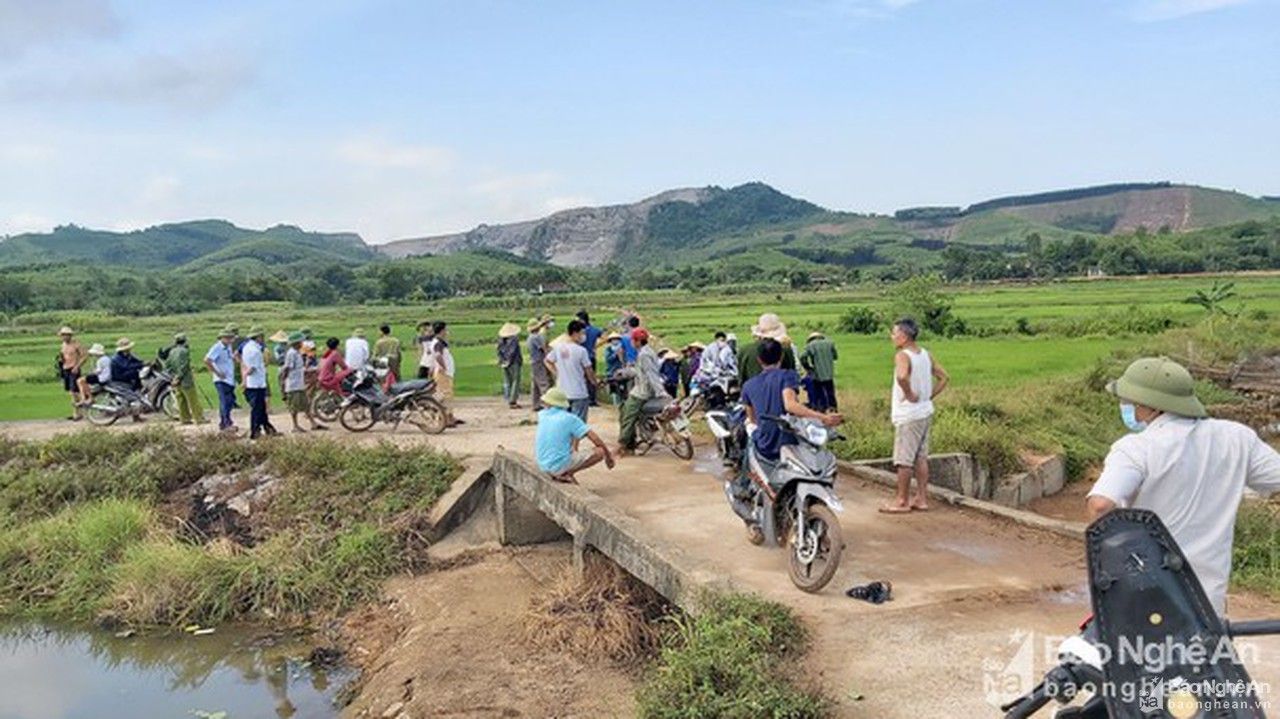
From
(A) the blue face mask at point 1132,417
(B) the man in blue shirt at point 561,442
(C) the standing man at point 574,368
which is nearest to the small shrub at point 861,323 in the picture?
(C) the standing man at point 574,368

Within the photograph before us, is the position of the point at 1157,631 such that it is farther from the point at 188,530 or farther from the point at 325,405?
the point at 325,405

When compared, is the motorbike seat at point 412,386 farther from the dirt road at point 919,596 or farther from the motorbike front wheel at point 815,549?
the motorbike front wheel at point 815,549

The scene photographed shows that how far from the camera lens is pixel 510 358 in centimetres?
1559

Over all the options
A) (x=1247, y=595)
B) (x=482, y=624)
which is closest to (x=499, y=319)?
(x=482, y=624)

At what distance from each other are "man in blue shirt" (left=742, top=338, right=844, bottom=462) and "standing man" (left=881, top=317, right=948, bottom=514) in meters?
0.95

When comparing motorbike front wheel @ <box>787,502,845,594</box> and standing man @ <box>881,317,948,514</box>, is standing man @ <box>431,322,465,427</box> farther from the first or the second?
motorbike front wheel @ <box>787,502,845,594</box>

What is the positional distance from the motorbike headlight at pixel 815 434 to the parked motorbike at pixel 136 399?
1202 cm

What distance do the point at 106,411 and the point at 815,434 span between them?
1310 cm

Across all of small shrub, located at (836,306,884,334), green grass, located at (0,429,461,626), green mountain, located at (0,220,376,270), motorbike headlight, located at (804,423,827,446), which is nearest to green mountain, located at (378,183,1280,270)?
green mountain, located at (0,220,376,270)

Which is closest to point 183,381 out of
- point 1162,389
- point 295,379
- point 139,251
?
point 295,379

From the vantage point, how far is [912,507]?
8.01m

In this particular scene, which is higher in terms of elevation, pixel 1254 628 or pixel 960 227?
pixel 960 227

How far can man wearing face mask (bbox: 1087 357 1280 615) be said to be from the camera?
10.7ft

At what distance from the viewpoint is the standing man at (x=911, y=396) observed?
24.4ft
